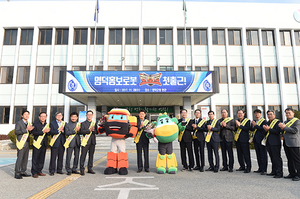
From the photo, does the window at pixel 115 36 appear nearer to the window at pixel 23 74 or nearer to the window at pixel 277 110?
the window at pixel 23 74

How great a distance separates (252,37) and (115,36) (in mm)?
14884

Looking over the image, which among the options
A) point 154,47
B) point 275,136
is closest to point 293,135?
point 275,136

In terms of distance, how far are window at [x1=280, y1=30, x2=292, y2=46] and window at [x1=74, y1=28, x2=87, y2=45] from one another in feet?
70.1

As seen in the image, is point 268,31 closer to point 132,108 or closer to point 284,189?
point 132,108

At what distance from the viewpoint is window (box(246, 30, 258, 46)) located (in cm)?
2188

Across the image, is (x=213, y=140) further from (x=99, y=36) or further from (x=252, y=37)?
(x=252, y=37)

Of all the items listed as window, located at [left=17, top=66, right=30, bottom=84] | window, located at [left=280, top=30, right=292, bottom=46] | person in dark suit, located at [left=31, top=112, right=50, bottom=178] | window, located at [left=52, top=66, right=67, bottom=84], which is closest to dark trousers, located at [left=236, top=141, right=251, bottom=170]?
person in dark suit, located at [left=31, top=112, right=50, bottom=178]

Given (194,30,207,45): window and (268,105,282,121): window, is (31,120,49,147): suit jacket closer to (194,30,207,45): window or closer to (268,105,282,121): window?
(194,30,207,45): window

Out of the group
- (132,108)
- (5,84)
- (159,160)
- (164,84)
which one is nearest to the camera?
(159,160)

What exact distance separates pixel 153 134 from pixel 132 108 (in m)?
16.1

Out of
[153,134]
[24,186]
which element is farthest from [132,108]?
[24,186]

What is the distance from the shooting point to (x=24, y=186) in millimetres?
4914

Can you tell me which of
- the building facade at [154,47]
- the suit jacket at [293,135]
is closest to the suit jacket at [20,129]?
the suit jacket at [293,135]

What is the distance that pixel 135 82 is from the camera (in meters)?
15.7
